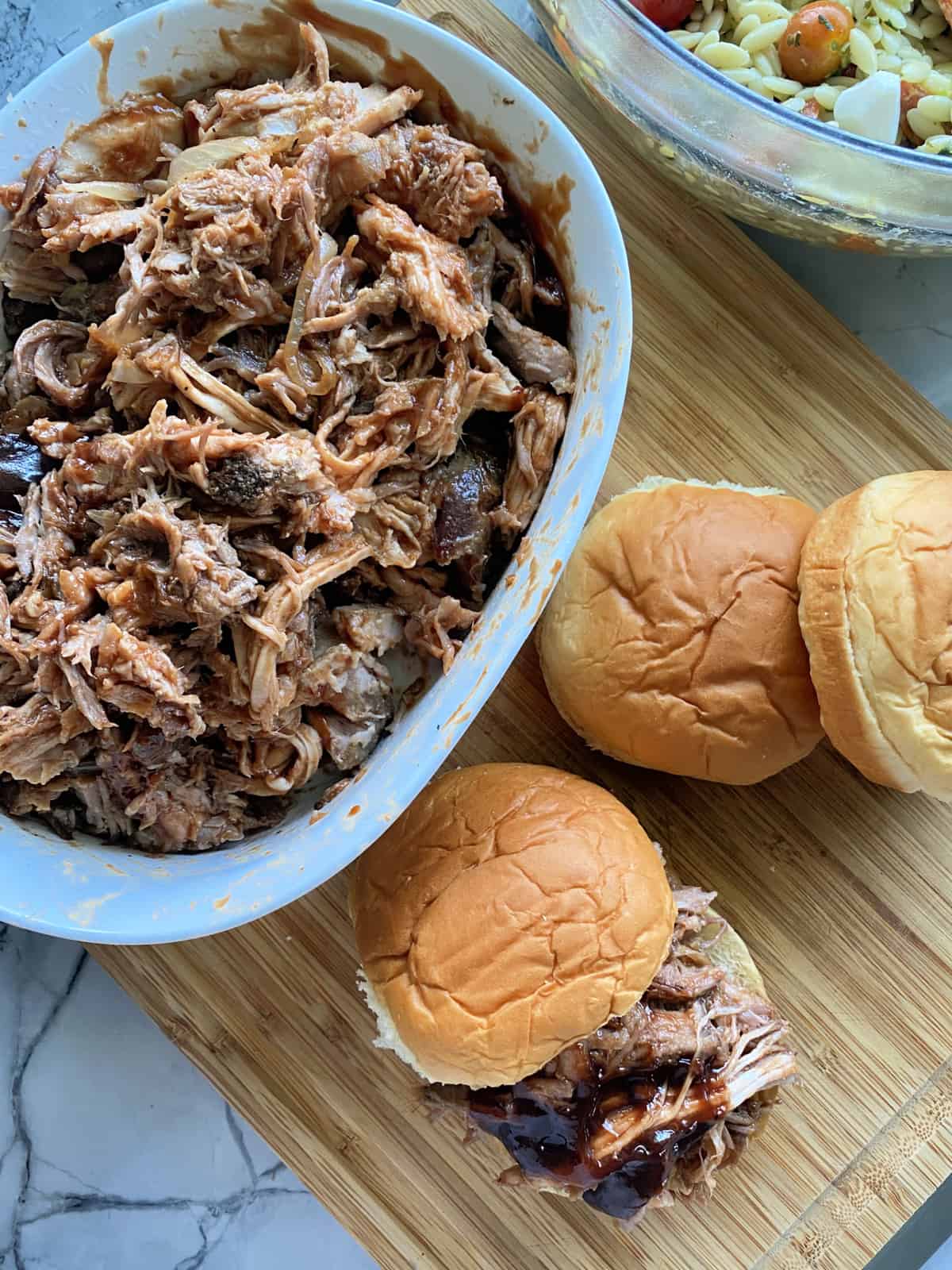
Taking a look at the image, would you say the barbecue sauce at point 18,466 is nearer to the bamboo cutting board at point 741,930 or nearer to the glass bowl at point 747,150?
the bamboo cutting board at point 741,930

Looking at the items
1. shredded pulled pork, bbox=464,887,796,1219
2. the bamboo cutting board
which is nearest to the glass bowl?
the bamboo cutting board

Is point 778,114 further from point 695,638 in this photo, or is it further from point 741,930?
point 741,930

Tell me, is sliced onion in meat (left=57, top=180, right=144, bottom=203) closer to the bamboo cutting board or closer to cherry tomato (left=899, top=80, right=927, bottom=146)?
the bamboo cutting board

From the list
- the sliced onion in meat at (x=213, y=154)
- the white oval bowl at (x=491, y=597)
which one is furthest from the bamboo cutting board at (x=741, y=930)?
the sliced onion in meat at (x=213, y=154)

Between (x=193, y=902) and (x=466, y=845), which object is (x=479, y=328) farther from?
(x=193, y=902)

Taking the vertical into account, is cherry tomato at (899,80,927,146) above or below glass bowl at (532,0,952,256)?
above

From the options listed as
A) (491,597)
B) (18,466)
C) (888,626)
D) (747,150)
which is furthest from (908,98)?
(18,466)

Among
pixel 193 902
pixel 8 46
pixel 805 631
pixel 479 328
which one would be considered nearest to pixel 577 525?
pixel 479 328
